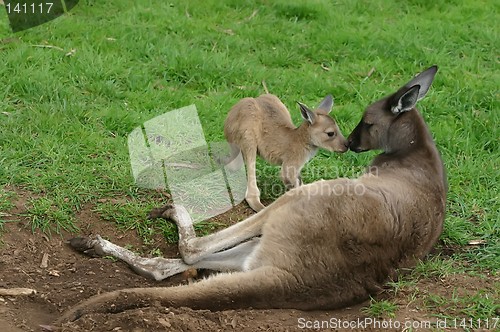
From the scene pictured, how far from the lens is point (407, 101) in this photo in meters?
5.66

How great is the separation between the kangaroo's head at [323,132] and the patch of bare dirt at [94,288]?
0.88 meters

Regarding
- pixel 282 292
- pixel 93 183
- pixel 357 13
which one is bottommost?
pixel 357 13

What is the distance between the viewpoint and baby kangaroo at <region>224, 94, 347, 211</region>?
6117mm

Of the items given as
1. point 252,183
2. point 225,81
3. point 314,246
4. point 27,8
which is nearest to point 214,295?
point 314,246

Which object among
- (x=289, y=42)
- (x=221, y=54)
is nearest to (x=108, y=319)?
(x=221, y=54)

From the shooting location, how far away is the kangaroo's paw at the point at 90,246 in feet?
16.8

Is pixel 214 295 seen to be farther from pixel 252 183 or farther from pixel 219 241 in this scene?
pixel 252 183

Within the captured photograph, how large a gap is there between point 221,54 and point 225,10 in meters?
1.32

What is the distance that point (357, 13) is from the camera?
9.54m

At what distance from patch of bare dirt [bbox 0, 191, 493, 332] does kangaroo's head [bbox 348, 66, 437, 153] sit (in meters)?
1.09

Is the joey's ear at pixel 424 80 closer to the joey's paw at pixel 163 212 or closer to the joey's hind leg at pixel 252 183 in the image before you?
the joey's hind leg at pixel 252 183

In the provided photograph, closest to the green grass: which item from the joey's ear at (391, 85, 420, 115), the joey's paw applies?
the joey's paw

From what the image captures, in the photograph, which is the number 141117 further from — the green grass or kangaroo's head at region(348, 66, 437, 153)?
kangaroo's head at region(348, 66, 437, 153)

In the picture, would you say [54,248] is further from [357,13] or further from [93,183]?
[357,13]
